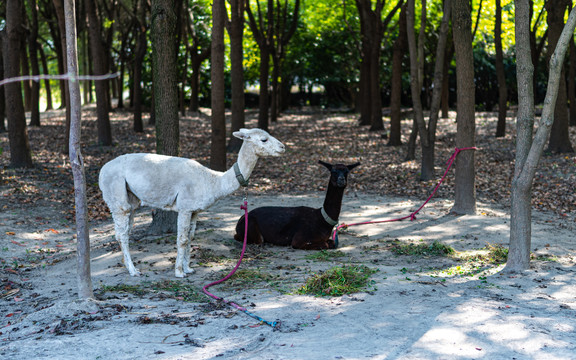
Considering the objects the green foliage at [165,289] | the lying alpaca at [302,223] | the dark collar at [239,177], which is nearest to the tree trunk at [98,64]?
the lying alpaca at [302,223]

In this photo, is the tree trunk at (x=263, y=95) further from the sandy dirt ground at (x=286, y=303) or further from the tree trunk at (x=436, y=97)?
the sandy dirt ground at (x=286, y=303)

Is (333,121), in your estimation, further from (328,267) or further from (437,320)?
(437,320)

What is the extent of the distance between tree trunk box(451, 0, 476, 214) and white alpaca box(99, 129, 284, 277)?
16.3ft

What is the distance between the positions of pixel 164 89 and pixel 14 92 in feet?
22.6

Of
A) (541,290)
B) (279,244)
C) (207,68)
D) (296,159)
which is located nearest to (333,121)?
(296,159)

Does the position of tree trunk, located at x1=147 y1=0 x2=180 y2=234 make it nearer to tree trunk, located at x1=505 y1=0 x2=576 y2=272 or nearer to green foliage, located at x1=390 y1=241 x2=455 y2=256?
green foliage, located at x1=390 y1=241 x2=455 y2=256

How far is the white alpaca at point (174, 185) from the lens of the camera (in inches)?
291

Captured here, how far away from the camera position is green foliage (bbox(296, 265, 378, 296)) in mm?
6398

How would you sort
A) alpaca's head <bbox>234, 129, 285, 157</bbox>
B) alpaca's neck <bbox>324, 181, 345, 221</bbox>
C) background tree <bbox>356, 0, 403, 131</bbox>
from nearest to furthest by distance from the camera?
alpaca's head <bbox>234, 129, 285, 157</bbox>, alpaca's neck <bbox>324, 181, 345, 221</bbox>, background tree <bbox>356, 0, 403, 131</bbox>

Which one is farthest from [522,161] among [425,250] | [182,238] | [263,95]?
[263,95]

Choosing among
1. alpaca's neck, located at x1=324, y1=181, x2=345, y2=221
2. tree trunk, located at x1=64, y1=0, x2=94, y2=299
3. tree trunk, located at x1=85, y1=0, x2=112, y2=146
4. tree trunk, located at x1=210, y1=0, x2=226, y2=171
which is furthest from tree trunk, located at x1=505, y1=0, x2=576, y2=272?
tree trunk, located at x1=85, y1=0, x2=112, y2=146

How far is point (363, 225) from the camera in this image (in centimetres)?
1041

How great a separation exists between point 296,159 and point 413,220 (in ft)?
23.8

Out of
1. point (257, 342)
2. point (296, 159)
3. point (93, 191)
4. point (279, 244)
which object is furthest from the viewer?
point (296, 159)
